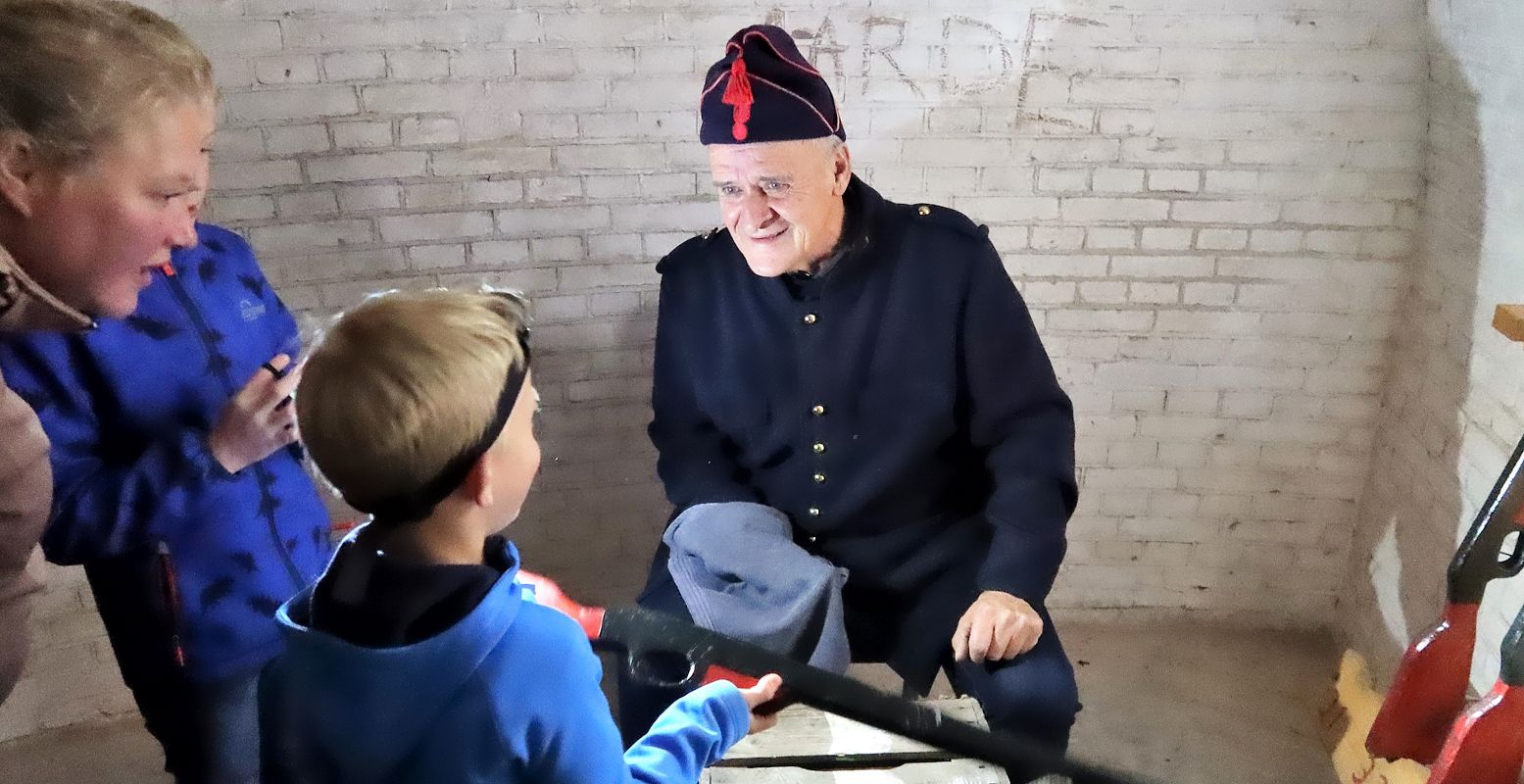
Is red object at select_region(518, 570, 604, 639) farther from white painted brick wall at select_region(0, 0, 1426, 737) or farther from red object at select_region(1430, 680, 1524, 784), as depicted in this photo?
red object at select_region(1430, 680, 1524, 784)

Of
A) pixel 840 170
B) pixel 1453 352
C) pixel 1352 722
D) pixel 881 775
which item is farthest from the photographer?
pixel 1352 722

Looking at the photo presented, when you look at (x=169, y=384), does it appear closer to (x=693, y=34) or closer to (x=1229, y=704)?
(x=693, y=34)

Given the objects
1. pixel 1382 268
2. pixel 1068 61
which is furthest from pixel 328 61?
pixel 1382 268

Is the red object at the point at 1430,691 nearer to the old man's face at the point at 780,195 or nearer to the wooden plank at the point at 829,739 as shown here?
the wooden plank at the point at 829,739

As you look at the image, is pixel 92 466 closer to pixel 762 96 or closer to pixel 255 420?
pixel 255 420

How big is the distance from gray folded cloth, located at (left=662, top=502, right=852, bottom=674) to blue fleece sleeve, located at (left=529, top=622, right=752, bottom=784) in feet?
1.40

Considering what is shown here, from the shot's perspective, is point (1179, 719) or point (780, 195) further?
point (1179, 719)

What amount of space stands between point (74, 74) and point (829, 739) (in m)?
1.09

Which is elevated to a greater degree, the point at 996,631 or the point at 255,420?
the point at 255,420

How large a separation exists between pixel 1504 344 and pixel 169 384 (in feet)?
6.44

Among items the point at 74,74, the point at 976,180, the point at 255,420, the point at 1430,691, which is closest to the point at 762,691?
the point at 255,420

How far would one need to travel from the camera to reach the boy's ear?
2.75ft

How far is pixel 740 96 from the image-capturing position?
58.6 inches

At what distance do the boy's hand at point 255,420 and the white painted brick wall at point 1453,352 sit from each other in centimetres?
180
